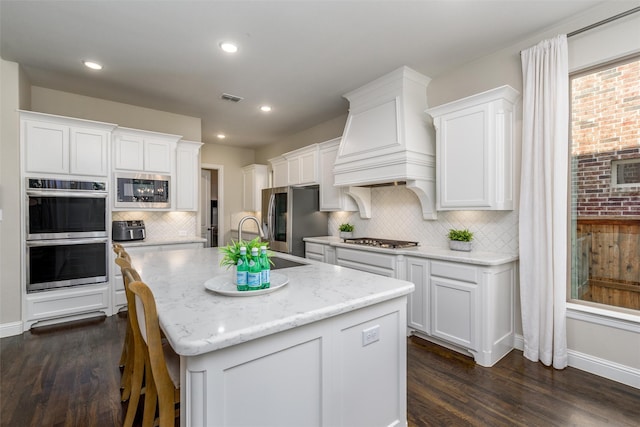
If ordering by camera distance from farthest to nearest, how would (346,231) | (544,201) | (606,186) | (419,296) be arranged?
(346,231) → (419,296) → (544,201) → (606,186)

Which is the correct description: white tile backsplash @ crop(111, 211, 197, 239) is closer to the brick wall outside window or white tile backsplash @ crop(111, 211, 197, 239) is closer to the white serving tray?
the white serving tray

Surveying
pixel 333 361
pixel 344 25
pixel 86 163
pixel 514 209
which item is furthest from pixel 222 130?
pixel 333 361

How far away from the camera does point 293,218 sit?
181 inches

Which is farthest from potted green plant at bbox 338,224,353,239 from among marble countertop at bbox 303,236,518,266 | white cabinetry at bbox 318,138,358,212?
marble countertop at bbox 303,236,518,266

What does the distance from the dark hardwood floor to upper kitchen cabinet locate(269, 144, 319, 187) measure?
2.93 metres

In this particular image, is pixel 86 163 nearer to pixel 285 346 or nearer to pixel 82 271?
pixel 82 271

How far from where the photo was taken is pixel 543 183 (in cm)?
259

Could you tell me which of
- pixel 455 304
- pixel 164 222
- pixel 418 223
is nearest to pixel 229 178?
pixel 164 222

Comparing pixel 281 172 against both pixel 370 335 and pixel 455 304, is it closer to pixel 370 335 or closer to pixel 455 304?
pixel 455 304

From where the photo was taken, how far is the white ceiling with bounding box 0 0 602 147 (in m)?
2.38

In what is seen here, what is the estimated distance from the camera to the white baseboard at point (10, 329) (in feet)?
10.5

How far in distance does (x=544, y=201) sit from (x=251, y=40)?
115 inches

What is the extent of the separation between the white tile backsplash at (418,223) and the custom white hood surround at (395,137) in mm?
183

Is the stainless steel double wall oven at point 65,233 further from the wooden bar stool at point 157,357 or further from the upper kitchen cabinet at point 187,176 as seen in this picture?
the wooden bar stool at point 157,357
